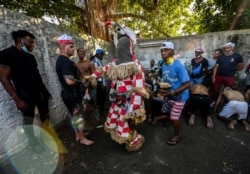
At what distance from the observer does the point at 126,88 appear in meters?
2.58

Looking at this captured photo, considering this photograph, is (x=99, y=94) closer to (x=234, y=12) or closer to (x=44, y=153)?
(x=44, y=153)

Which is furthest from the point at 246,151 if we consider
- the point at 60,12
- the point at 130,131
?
the point at 60,12

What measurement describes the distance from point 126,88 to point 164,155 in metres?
1.28

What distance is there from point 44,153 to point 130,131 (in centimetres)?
144

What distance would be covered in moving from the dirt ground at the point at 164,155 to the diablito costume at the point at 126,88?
30cm

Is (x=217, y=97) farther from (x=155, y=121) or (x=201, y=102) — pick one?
(x=155, y=121)

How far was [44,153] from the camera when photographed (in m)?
2.74

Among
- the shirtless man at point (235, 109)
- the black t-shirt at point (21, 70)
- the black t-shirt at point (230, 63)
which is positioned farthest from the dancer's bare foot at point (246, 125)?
the black t-shirt at point (21, 70)

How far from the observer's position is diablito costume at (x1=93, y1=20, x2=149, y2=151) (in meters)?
2.43

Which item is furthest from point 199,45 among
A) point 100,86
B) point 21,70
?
point 21,70

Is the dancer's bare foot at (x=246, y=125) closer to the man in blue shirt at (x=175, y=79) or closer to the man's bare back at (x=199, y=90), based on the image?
the man's bare back at (x=199, y=90)

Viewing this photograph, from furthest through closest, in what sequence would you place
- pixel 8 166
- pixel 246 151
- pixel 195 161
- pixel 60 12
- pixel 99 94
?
pixel 60 12, pixel 99 94, pixel 246 151, pixel 195 161, pixel 8 166

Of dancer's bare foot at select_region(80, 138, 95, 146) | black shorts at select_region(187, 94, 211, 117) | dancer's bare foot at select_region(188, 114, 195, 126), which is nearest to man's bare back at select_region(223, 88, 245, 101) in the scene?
black shorts at select_region(187, 94, 211, 117)

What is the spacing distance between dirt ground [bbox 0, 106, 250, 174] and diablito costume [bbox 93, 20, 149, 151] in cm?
30
